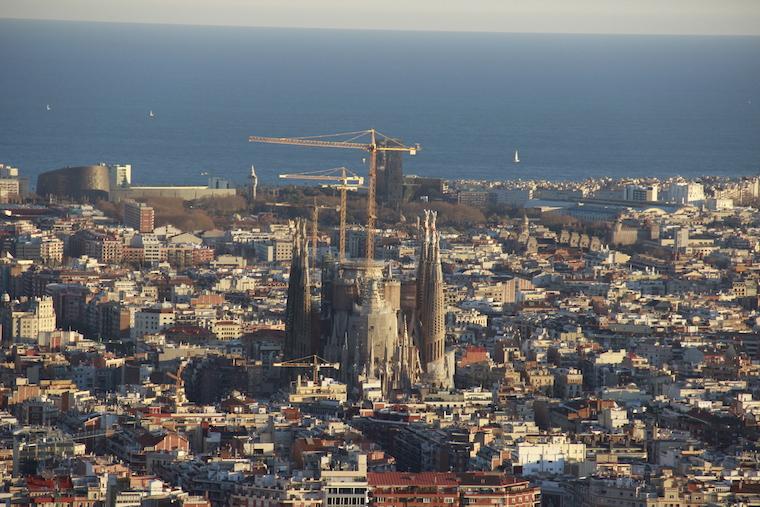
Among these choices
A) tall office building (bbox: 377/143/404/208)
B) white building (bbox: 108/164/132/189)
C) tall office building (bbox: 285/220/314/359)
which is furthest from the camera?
white building (bbox: 108/164/132/189)

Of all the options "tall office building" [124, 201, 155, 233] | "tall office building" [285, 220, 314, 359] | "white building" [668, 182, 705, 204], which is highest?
"white building" [668, 182, 705, 204]

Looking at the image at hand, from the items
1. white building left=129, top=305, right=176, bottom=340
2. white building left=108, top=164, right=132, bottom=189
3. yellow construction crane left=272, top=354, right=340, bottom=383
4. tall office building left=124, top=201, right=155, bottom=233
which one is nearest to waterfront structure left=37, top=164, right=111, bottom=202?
white building left=108, top=164, right=132, bottom=189

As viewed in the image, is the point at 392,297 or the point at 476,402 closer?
the point at 476,402

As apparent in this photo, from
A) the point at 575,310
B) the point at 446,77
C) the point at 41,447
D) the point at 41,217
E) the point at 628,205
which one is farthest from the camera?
the point at 446,77

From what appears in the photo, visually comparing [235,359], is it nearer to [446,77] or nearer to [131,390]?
[131,390]

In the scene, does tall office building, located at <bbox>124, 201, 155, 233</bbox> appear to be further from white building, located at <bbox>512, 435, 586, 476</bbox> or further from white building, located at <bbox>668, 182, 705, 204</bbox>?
white building, located at <bbox>512, 435, 586, 476</bbox>

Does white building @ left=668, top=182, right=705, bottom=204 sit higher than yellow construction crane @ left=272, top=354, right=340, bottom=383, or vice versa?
white building @ left=668, top=182, right=705, bottom=204

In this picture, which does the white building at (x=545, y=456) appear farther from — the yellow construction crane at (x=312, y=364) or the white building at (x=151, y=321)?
the white building at (x=151, y=321)

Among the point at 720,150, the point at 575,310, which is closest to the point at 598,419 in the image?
the point at 575,310
